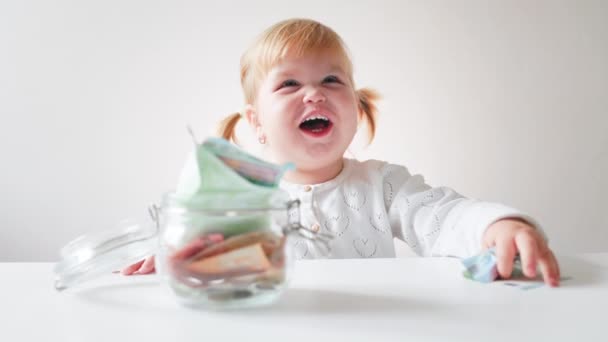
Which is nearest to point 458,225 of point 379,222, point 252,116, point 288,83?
point 379,222

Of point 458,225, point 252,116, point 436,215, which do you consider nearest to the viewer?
point 458,225

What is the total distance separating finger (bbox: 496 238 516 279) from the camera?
527 millimetres

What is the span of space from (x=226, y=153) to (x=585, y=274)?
0.38 m

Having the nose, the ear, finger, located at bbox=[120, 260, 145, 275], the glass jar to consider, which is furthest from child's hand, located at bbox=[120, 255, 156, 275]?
the ear

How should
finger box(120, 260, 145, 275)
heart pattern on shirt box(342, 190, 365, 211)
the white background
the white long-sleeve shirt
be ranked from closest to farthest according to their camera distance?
1. finger box(120, 260, 145, 275)
2. the white long-sleeve shirt
3. heart pattern on shirt box(342, 190, 365, 211)
4. the white background

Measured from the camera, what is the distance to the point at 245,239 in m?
0.40

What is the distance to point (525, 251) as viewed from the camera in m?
0.53

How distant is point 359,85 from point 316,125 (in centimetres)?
55

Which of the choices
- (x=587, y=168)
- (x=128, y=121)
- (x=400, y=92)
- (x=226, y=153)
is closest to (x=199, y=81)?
(x=128, y=121)

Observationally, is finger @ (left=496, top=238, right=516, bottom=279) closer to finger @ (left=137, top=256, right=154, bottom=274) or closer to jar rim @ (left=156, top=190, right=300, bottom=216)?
jar rim @ (left=156, top=190, right=300, bottom=216)

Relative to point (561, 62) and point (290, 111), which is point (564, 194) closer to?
point (561, 62)

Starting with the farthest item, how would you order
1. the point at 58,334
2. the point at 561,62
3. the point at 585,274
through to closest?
the point at 561,62 → the point at 585,274 → the point at 58,334

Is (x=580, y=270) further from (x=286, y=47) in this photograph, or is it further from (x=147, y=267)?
(x=286, y=47)

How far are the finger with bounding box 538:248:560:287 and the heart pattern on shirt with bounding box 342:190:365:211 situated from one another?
627mm
